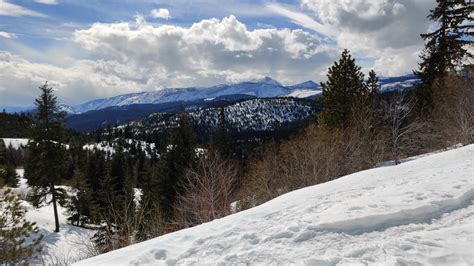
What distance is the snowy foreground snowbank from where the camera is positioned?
475 centimetres

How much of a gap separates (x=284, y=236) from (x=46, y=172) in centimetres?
3132

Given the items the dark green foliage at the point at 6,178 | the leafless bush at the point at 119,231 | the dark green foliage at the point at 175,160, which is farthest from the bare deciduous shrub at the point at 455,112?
the dark green foliage at the point at 6,178

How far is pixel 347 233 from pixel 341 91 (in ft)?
80.2

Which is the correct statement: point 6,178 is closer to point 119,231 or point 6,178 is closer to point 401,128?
point 119,231

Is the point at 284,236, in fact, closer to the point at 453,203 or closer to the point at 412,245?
the point at 412,245

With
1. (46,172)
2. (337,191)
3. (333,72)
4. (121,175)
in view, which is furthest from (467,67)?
(121,175)

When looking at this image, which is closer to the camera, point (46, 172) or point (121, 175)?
point (46, 172)

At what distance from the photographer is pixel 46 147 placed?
30.7 meters

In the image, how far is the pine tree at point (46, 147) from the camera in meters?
30.5

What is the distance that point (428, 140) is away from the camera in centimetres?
2184

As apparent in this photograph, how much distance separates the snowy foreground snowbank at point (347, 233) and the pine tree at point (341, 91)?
66.7 feet

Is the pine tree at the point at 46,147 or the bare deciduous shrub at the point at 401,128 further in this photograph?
the pine tree at the point at 46,147

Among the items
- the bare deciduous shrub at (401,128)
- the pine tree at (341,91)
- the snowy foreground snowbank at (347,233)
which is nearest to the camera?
the snowy foreground snowbank at (347,233)

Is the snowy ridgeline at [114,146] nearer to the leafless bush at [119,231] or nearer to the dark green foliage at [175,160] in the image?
the dark green foliage at [175,160]
